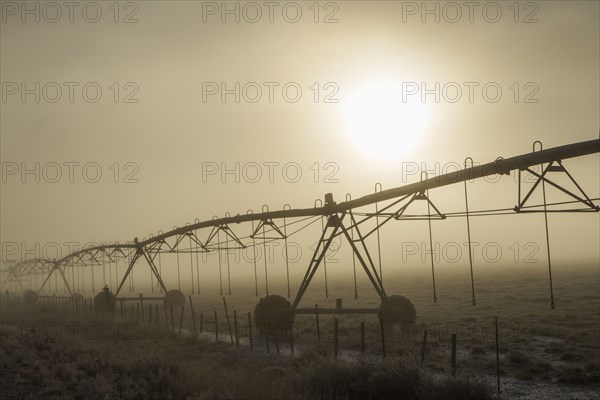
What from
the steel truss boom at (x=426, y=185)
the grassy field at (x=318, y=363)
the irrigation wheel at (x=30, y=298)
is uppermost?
the steel truss boom at (x=426, y=185)

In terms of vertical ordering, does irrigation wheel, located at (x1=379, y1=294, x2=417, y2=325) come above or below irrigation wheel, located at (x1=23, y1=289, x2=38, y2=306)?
above

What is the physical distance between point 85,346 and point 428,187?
14932mm

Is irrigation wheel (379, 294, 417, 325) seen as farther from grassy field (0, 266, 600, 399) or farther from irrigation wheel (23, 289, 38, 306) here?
irrigation wheel (23, 289, 38, 306)

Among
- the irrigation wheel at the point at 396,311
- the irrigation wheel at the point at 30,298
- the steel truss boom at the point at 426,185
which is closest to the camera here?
the steel truss boom at the point at 426,185

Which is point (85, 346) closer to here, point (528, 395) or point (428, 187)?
point (428, 187)

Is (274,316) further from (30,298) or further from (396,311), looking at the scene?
(30,298)

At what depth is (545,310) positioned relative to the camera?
3488 centimetres

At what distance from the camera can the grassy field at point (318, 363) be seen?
40.3ft

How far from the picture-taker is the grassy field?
1229cm

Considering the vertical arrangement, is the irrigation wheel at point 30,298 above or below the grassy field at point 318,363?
below

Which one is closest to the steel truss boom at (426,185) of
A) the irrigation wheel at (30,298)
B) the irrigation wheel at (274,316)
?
the irrigation wheel at (274,316)

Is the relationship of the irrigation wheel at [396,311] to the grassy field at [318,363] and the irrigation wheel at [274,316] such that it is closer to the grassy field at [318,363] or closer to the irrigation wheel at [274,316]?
the grassy field at [318,363]

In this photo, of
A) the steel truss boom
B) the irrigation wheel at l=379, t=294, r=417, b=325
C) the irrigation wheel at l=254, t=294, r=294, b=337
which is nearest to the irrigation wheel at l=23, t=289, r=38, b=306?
the steel truss boom

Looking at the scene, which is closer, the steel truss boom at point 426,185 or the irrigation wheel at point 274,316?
the steel truss boom at point 426,185
